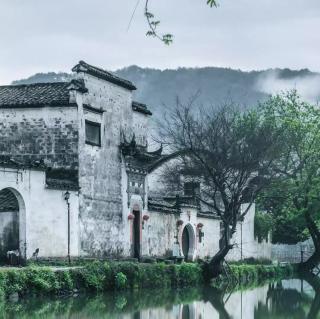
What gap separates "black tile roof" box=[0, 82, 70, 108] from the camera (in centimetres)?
3872

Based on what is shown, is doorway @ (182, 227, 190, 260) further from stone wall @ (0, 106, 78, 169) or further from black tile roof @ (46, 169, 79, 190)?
stone wall @ (0, 106, 78, 169)

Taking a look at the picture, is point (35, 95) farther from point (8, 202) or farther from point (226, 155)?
point (226, 155)

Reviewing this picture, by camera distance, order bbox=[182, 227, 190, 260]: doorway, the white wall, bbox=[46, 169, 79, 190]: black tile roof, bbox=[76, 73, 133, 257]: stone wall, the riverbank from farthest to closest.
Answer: bbox=[182, 227, 190, 260]: doorway
bbox=[76, 73, 133, 257]: stone wall
bbox=[46, 169, 79, 190]: black tile roof
the white wall
the riverbank

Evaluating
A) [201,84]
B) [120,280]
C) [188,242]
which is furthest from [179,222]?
[201,84]

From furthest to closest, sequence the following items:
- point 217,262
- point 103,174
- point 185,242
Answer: point 185,242 → point 103,174 → point 217,262

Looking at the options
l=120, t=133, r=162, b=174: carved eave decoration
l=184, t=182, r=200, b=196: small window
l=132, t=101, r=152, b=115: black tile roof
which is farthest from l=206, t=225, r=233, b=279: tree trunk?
l=132, t=101, r=152, b=115: black tile roof

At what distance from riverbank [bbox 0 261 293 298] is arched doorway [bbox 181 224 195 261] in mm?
7364

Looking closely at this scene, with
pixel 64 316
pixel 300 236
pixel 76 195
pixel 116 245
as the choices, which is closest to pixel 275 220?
pixel 300 236

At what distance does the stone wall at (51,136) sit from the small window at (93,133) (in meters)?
1.34

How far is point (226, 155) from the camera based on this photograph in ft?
139

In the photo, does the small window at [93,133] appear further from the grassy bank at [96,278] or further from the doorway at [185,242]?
the doorway at [185,242]

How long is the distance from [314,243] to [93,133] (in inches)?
746

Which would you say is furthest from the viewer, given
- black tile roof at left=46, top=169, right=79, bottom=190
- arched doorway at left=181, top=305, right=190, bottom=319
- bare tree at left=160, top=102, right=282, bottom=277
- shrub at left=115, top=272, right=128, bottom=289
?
bare tree at left=160, top=102, right=282, bottom=277

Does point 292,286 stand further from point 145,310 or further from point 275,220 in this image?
point 145,310
